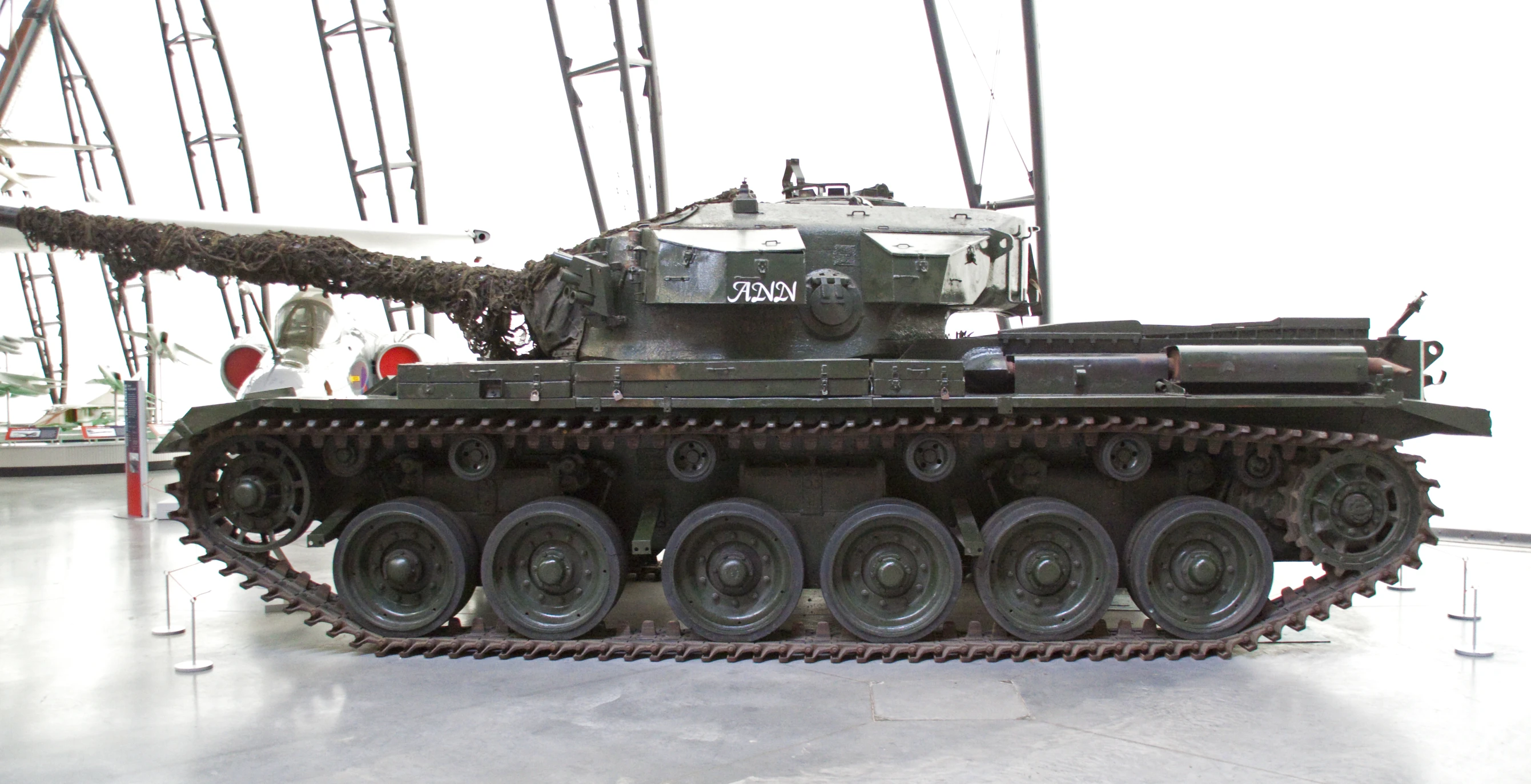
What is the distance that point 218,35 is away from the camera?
2158 centimetres

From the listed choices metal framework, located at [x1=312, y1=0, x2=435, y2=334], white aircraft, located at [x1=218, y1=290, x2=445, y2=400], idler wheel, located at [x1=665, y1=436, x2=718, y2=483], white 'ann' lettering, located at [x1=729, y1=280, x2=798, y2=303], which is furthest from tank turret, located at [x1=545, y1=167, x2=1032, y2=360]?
metal framework, located at [x1=312, y1=0, x2=435, y2=334]

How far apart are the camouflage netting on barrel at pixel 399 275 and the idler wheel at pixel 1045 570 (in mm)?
3342

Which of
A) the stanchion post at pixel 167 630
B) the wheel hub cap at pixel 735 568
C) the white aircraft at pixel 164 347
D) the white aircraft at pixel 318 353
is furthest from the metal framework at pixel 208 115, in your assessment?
the wheel hub cap at pixel 735 568

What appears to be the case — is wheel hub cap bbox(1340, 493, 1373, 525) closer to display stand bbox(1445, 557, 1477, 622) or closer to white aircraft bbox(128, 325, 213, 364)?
display stand bbox(1445, 557, 1477, 622)

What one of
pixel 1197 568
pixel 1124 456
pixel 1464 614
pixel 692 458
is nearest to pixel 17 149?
pixel 692 458

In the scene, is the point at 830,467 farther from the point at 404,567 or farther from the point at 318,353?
the point at 318,353

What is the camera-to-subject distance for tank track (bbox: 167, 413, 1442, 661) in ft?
22.2

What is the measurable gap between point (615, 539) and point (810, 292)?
2198 mm

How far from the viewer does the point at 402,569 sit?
24.4ft

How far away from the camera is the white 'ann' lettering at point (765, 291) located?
7332mm

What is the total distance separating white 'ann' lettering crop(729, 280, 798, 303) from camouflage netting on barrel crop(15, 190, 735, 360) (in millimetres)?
1050

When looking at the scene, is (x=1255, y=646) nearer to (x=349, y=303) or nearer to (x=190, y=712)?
(x=190, y=712)

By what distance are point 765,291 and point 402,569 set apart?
319 centimetres

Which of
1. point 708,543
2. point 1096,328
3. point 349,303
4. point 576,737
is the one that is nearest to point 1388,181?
point 1096,328
